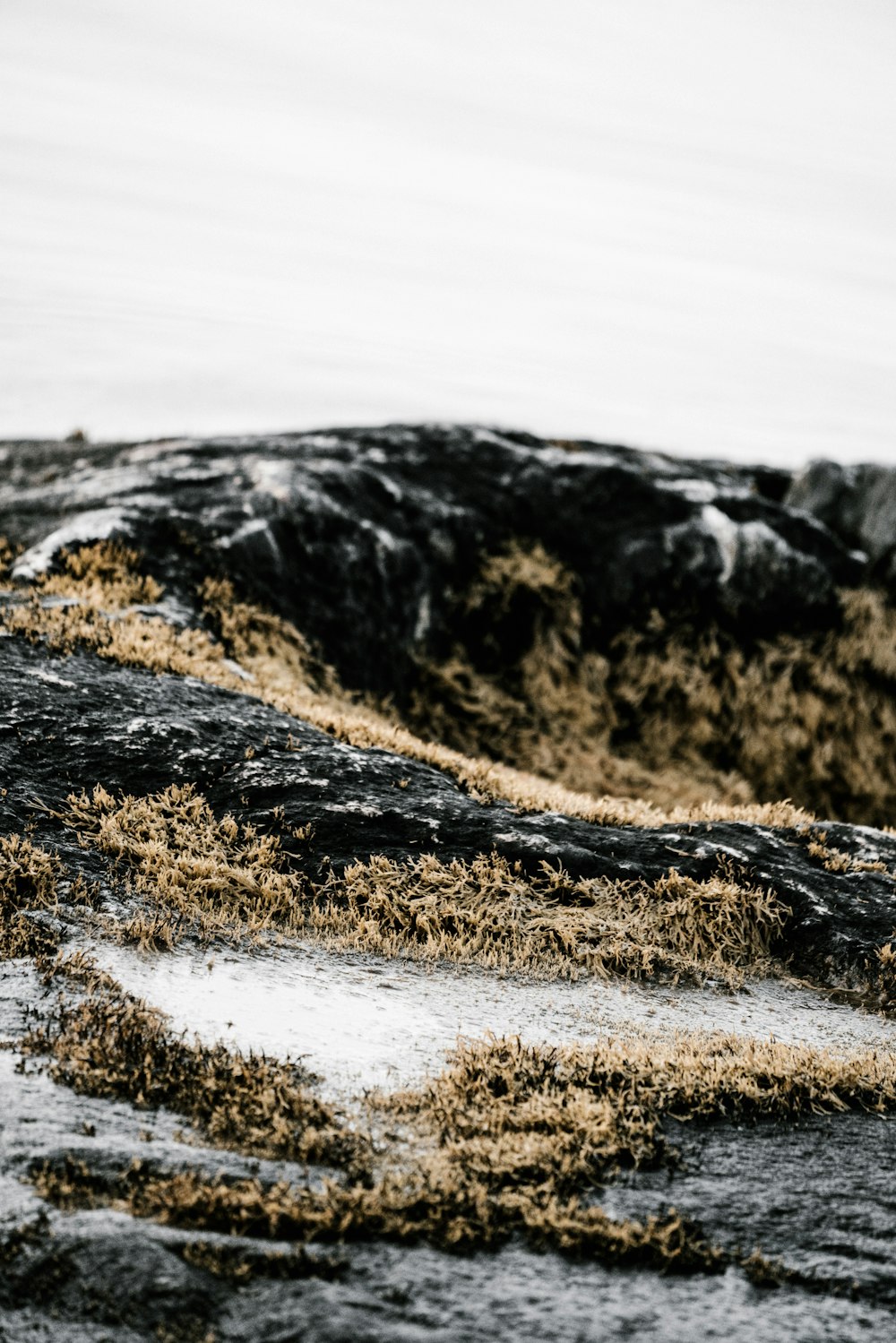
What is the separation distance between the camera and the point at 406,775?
29.8 ft

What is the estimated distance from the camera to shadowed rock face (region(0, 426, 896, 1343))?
3969 mm

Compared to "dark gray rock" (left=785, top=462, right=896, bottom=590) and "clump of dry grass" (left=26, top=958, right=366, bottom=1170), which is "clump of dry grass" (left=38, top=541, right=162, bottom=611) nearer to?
"clump of dry grass" (left=26, top=958, right=366, bottom=1170)

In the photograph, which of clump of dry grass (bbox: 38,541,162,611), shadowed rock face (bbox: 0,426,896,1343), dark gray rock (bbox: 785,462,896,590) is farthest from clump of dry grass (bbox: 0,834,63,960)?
dark gray rock (bbox: 785,462,896,590)

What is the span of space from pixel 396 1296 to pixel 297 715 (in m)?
6.61

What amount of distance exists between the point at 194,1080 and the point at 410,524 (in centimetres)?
1193

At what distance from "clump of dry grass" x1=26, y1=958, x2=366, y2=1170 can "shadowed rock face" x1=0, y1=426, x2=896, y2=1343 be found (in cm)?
14

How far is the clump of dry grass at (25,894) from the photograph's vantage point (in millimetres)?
6086

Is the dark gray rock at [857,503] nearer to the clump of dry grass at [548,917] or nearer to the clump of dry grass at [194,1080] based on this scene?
the clump of dry grass at [548,917]

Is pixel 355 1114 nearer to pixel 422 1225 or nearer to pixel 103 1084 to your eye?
pixel 422 1225

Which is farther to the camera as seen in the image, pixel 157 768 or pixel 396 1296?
pixel 157 768

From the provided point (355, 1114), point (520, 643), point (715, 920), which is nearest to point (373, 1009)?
point (355, 1114)

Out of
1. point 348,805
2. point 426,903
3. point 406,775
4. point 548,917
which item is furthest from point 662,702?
point 426,903

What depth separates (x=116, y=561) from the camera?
42.0 ft

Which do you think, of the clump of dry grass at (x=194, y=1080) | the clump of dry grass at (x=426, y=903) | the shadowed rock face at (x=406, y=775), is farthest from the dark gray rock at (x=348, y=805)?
the clump of dry grass at (x=194, y=1080)
